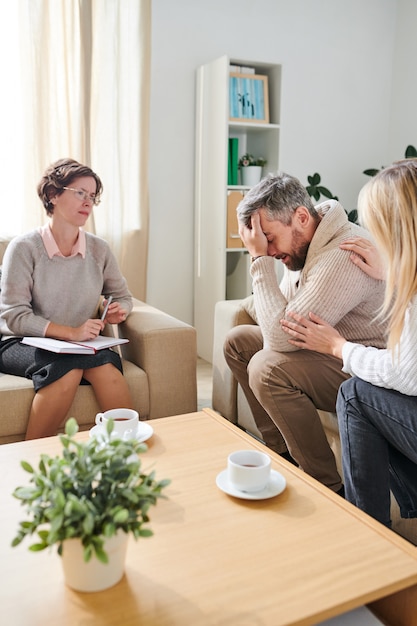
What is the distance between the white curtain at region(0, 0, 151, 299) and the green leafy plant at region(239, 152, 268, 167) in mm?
→ 558

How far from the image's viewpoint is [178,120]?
11.3 feet

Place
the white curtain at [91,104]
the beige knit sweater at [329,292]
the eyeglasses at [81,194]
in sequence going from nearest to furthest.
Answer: the beige knit sweater at [329,292], the eyeglasses at [81,194], the white curtain at [91,104]

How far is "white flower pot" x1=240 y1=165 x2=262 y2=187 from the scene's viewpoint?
343 cm

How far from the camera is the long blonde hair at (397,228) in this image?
127cm

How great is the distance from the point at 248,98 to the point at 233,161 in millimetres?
345

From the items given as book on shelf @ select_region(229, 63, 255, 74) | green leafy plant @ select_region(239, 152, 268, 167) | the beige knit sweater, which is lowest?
the beige knit sweater

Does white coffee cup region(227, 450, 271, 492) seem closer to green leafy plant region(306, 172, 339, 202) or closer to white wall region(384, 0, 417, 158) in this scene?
green leafy plant region(306, 172, 339, 202)

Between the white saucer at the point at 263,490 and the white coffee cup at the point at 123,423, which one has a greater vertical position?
the white coffee cup at the point at 123,423

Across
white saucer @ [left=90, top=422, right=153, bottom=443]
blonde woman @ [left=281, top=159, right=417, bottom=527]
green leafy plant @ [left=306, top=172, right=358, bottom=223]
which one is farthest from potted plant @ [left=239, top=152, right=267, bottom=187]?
white saucer @ [left=90, top=422, right=153, bottom=443]

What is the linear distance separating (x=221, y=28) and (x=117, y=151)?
3.18ft

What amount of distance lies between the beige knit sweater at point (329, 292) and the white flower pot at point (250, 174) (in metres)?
1.53

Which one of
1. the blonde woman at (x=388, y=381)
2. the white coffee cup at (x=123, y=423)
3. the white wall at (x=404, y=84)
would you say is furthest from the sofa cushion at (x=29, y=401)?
the white wall at (x=404, y=84)

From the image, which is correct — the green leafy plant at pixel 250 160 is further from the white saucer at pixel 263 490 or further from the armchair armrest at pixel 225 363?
the white saucer at pixel 263 490

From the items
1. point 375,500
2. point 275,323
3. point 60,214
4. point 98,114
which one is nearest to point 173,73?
point 98,114
